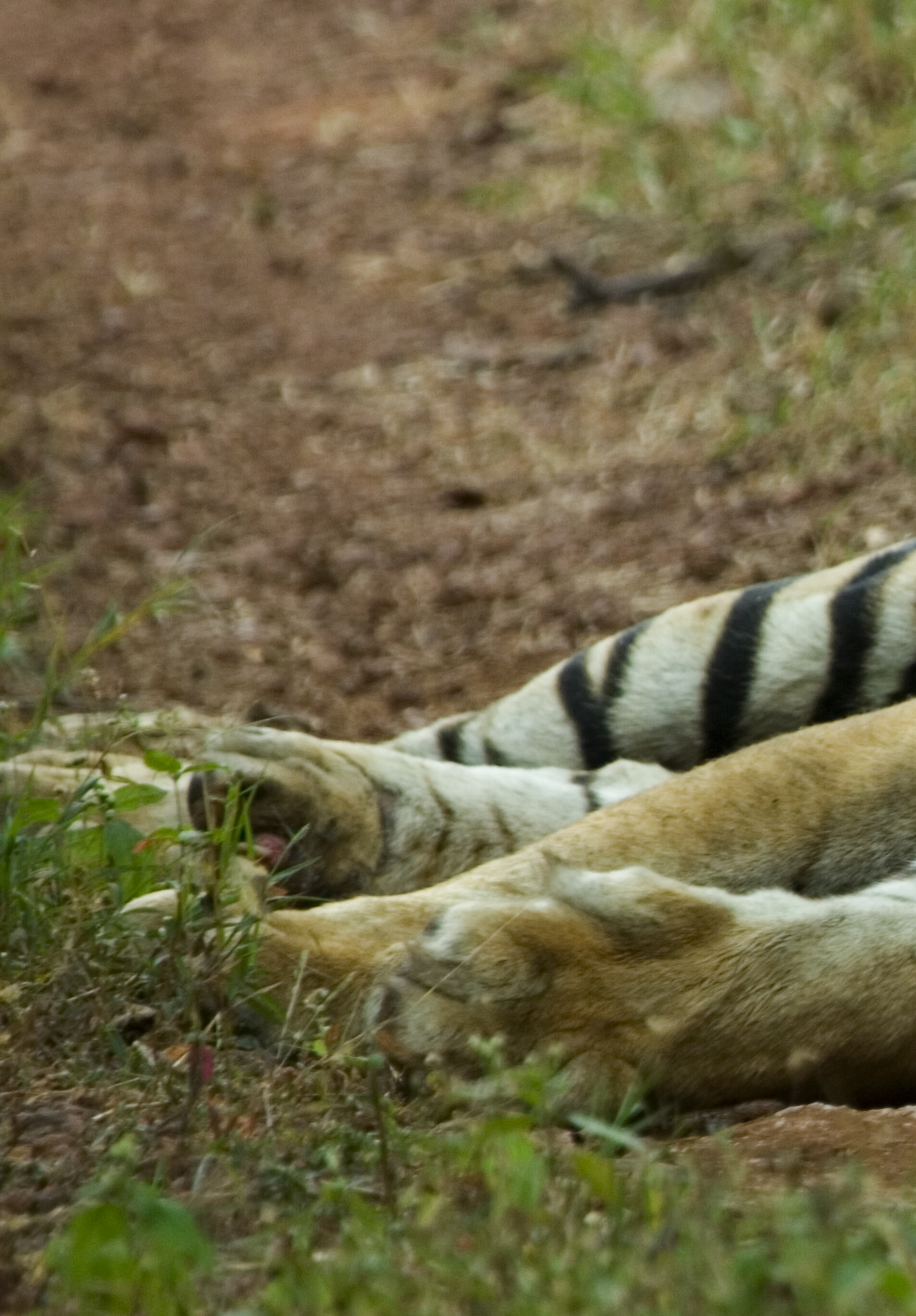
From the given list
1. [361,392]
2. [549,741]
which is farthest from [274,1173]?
[361,392]

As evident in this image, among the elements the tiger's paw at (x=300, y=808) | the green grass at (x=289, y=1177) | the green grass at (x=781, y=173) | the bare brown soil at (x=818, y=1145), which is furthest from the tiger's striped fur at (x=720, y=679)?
the green grass at (x=781, y=173)

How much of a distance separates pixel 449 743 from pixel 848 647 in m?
0.71

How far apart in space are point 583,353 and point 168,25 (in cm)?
446

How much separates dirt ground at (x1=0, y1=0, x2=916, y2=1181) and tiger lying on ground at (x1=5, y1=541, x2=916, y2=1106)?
156 millimetres

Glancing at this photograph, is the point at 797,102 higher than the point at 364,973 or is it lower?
higher

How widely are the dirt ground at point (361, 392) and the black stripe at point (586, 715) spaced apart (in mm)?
591

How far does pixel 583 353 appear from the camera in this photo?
550 centimetres

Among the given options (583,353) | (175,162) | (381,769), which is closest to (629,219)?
(583,353)

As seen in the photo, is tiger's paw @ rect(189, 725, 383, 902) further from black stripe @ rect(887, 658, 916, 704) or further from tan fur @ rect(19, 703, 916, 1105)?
black stripe @ rect(887, 658, 916, 704)

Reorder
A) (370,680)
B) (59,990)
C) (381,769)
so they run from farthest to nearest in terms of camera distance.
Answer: (370,680) < (381,769) < (59,990)

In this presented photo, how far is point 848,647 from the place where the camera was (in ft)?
9.87

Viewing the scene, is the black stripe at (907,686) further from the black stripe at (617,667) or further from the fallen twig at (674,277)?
the fallen twig at (674,277)

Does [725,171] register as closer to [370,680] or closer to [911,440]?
[911,440]

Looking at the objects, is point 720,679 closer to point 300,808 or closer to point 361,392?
point 300,808
